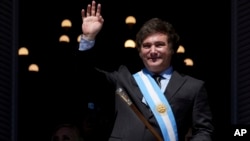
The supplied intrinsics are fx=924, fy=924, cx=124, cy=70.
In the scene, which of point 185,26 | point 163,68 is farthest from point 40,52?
point 163,68

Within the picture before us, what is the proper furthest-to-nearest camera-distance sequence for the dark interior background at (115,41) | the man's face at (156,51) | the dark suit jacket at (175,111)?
1. the dark interior background at (115,41)
2. the man's face at (156,51)
3. the dark suit jacket at (175,111)

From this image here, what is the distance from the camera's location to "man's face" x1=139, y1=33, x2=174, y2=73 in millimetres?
5625

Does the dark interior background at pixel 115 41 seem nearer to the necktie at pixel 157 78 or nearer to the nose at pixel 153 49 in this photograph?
the necktie at pixel 157 78

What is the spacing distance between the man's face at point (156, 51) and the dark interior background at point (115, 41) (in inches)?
235

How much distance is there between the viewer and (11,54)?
7246mm

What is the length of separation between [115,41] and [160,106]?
28.8ft

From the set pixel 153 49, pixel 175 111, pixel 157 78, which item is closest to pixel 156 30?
pixel 153 49

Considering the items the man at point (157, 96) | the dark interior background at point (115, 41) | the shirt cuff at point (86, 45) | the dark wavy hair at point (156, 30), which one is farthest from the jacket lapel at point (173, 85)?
the dark interior background at point (115, 41)

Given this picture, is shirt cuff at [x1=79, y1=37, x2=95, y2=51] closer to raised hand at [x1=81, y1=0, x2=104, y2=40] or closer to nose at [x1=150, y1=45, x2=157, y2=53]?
raised hand at [x1=81, y1=0, x2=104, y2=40]

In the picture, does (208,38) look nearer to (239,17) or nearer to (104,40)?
(104,40)

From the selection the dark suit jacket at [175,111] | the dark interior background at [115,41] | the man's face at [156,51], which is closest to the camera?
the dark suit jacket at [175,111]

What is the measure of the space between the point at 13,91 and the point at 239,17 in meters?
Answer: 1.91

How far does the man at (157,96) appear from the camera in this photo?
5.54 meters

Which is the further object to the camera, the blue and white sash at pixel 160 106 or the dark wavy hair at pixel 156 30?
the dark wavy hair at pixel 156 30
